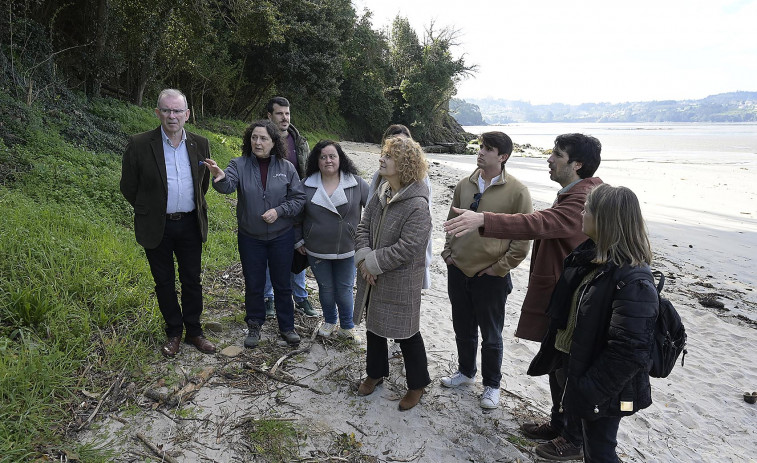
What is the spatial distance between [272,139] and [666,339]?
9.80 ft

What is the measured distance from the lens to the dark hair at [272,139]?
3.47m

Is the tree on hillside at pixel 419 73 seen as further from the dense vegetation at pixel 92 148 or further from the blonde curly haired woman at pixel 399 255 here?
the blonde curly haired woman at pixel 399 255

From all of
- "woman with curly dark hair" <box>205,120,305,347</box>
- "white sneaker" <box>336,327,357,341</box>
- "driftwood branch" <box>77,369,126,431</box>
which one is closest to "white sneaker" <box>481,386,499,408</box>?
"white sneaker" <box>336,327,357,341</box>

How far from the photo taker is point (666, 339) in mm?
1980

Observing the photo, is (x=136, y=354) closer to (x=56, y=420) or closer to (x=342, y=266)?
(x=56, y=420)

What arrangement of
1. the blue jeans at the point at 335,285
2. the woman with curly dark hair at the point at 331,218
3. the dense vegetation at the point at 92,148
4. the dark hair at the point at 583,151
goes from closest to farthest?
1. the dark hair at the point at 583,151
2. the dense vegetation at the point at 92,148
3. the woman with curly dark hair at the point at 331,218
4. the blue jeans at the point at 335,285

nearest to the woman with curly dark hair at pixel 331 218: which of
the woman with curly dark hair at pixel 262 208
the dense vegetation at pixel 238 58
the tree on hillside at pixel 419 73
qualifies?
the woman with curly dark hair at pixel 262 208

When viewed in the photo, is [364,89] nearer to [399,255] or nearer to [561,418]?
[399,255]

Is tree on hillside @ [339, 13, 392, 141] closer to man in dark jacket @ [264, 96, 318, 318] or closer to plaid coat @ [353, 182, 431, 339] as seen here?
man in dark jacket @ [264, 96, 318, 318]

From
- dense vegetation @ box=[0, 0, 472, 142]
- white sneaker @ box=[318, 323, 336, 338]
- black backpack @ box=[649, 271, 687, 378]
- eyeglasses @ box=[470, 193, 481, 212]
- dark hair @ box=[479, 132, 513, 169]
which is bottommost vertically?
white sneaker @ box=[318, 323, 336, 338]

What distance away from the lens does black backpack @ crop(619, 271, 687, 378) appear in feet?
6.43

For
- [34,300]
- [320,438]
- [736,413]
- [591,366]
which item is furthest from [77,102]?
[736,413]

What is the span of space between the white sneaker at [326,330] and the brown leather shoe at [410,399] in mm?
1111

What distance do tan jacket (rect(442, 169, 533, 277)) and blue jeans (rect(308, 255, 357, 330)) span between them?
114 cm
